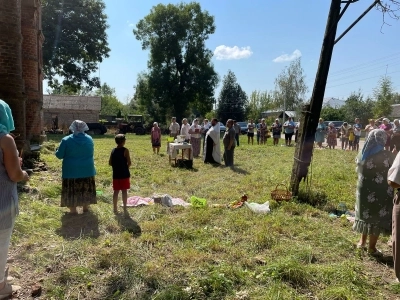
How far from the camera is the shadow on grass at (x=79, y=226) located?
16.1 ft

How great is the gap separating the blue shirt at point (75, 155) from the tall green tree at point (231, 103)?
48.9 m

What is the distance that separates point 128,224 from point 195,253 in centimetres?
170

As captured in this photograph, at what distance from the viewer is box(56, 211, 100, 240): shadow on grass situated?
16.1ft

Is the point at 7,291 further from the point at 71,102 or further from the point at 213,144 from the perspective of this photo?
the point at 71,102

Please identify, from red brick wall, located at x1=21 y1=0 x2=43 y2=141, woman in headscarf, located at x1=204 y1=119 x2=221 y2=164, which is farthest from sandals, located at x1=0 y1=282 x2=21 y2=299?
red brick wall, located at x1=21 y1=0 x2=43 y2=141

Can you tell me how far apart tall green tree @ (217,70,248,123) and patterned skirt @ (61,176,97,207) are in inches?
1922

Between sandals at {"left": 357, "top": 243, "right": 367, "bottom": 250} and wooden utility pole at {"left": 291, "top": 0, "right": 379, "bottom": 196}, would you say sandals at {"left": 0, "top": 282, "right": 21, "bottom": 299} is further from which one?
wooden utility pole at {"left": 291, "top": 0, "right": 379, "bottom": 196}

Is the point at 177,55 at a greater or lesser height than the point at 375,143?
greater

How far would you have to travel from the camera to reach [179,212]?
20.3 ft

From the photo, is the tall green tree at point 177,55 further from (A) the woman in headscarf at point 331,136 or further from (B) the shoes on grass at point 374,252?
(B) the shoes on grass at point 374,252

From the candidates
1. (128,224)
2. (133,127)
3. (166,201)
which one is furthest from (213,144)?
(133,127)

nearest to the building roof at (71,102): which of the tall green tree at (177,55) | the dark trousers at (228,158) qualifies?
the tall green tree at (177,55)

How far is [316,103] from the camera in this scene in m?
6.75

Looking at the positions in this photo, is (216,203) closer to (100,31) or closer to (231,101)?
(100,31)
